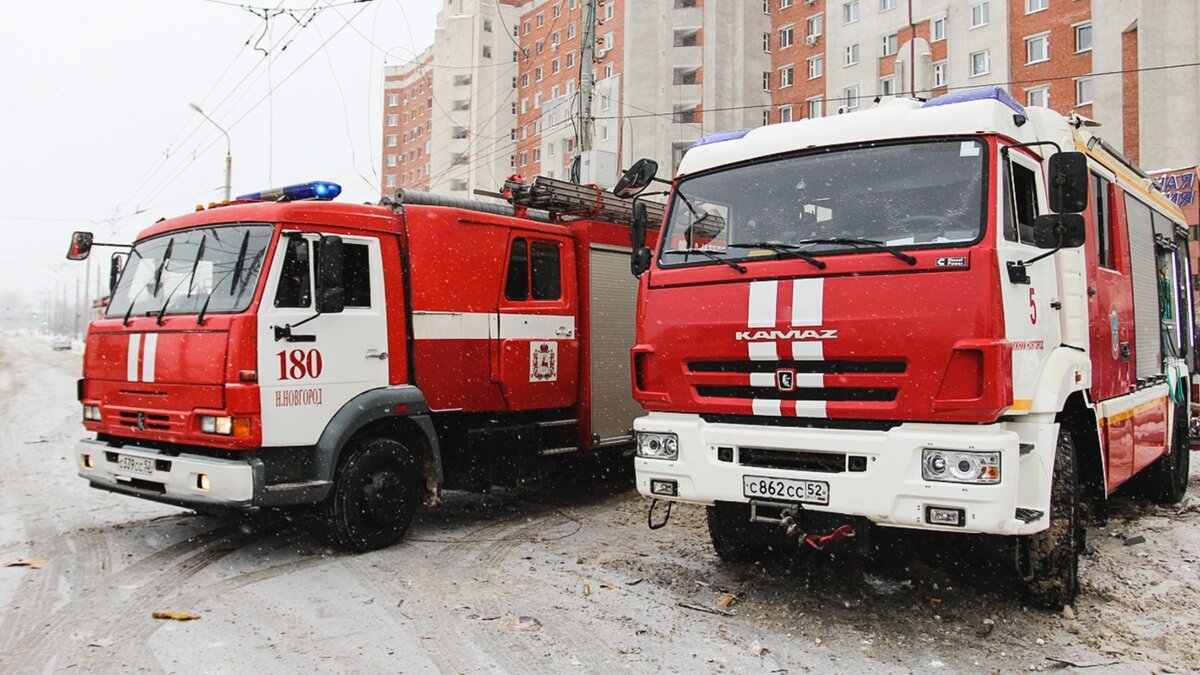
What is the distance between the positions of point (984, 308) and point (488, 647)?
3.11 metres

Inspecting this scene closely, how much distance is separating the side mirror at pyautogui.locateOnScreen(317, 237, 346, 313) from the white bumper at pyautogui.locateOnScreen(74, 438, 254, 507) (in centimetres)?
124

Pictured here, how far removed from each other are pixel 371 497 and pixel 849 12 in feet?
133

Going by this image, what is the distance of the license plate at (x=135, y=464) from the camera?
6.02 meters

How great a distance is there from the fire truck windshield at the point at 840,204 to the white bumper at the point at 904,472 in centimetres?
98

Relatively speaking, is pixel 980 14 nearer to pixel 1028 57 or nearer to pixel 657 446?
pixel 1028 57

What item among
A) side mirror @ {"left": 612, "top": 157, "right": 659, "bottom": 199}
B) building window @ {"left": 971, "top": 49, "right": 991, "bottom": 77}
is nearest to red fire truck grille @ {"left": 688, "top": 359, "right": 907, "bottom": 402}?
side mirror @ {"left": 612, "top": 157, "right": 659, "bottom": 199}

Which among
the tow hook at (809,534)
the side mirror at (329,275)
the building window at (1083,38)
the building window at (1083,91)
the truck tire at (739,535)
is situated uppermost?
the building window at (1083,38)

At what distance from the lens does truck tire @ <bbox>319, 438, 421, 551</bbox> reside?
6207 mm

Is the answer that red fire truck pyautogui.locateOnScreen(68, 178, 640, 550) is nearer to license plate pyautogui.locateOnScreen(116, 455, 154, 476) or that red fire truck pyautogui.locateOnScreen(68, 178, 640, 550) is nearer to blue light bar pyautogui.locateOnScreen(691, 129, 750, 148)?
license plate pyautogui.locateOnScreen(116, 455, 154, 476)

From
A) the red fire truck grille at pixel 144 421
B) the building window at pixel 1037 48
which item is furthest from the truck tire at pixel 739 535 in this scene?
the building window at pixel 1037 48

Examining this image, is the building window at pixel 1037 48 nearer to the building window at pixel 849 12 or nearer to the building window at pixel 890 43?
the building window at pixel 890 43

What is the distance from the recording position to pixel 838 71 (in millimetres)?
40844

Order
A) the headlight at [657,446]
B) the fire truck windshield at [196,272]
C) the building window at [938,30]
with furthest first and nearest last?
1. the building window at [938,30]
2. the fire truck windshield at [196,272]
3. the headlight at [657,446]

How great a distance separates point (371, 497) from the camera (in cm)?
633
